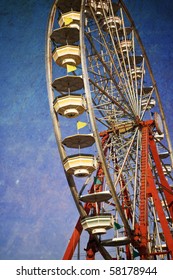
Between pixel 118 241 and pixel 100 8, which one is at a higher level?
pixel 100 8

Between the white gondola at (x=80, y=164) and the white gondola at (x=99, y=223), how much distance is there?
117cm

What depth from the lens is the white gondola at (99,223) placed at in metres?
10.3

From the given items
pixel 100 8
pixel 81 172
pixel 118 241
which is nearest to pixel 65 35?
pixel 100 8

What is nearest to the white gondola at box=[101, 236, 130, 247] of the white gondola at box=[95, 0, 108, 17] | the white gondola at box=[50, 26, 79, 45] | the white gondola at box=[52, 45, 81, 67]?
the white gondola at box=[52, 45, 81, 67]

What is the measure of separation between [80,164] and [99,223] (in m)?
1.52

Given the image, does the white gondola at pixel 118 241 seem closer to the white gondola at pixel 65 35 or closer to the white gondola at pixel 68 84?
the white gondola at pixel 68 84

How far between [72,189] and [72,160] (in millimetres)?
791

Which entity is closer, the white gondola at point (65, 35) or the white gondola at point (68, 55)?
the white gondola at point (68, 55)

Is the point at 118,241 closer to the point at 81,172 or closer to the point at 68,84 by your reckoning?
the point at 81,172

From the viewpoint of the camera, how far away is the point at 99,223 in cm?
1024

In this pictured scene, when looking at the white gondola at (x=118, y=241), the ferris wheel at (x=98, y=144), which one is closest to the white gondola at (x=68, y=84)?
the ferris wheel at (x=98, y=144)

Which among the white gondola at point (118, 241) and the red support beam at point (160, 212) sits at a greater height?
the red support beam at point (160, 212)

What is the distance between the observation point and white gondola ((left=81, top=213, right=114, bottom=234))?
1026 centimetres
